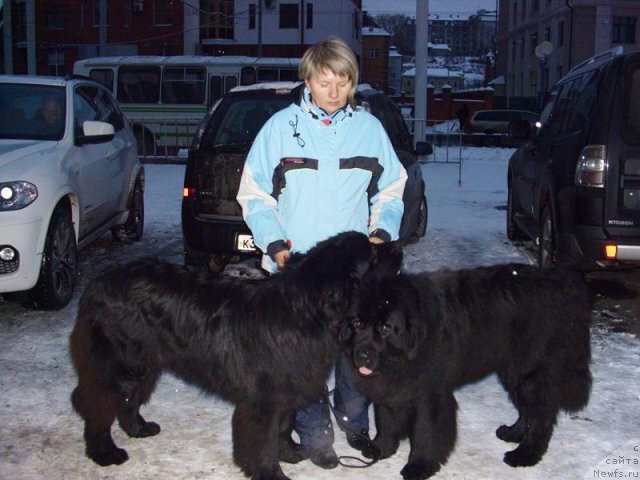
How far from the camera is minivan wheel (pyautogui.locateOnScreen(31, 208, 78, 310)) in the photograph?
578 centimetres

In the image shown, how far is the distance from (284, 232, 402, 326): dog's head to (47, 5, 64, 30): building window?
48.4 meters

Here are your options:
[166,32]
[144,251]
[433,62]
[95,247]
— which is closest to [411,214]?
[144,251]

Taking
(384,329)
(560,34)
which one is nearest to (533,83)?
(560,34)

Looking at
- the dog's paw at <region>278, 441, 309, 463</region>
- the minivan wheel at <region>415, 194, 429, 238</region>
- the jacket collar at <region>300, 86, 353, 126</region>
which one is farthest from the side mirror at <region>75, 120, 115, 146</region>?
the dog's paw at <region>278, 441, 309, 463</region>

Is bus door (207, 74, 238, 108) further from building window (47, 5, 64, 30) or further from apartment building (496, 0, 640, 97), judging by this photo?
building window (47, 5, 64, 30)

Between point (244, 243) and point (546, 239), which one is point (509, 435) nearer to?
point (244, 243)

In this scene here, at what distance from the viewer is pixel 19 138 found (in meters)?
6.48

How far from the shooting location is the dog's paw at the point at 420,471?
3.47 meters

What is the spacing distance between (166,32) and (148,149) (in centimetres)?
2497

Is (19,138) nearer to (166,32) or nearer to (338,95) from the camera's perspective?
(338,95)

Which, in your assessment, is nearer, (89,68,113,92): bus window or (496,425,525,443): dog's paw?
(496,425,525,443): dog's paw

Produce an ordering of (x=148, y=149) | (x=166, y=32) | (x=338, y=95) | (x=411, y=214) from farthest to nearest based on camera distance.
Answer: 1. (x=166, y=32)
2. (x=148, y=149)
3. (x=411, y=214)
4. (x=338, y=95)

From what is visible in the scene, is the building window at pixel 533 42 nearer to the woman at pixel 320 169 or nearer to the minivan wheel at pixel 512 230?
the minivan wheel at pixel 512 230

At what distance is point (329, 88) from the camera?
3320mm
